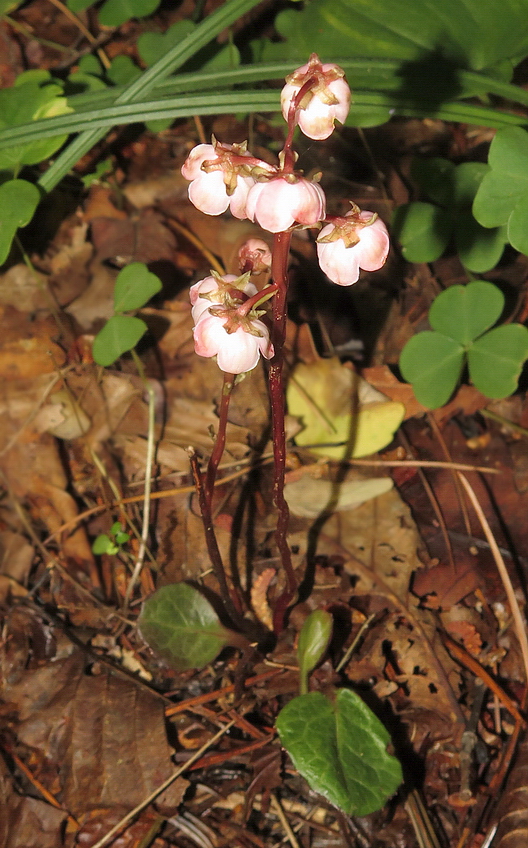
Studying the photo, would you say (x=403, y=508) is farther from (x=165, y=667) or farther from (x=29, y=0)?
(x=29, y=0)

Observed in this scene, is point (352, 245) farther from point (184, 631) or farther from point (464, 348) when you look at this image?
point (464, 348)

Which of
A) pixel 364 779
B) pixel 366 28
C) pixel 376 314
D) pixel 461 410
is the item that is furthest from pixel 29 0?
pixel 364 779

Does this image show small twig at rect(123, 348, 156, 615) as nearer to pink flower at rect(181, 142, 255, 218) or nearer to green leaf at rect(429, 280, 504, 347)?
green leaf at rect(429, 280, 504, 347)

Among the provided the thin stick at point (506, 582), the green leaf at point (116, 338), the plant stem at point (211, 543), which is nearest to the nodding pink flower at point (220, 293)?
the plant stem at point (211, 543)

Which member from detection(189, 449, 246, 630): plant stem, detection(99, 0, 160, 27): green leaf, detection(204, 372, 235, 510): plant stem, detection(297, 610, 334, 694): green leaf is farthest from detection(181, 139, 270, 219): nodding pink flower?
detection(99, 0, 160, 27): green leaf

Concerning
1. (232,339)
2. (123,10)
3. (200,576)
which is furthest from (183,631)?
(123,10)

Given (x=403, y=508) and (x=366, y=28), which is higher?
(x=366, y=28)

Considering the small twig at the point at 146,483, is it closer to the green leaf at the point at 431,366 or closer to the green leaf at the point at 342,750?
the green leaf at the point at 342,750
